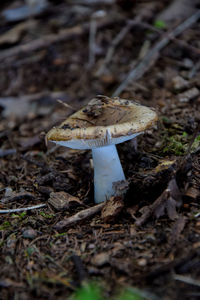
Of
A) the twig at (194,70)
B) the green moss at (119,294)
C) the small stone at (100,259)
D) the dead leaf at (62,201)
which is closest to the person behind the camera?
the green moss at (119,294)

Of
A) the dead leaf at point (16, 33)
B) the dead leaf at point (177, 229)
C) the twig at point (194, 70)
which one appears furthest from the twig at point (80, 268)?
the dead leaf at point (16, 33)

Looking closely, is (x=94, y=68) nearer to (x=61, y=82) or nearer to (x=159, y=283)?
(x=61, y=82)

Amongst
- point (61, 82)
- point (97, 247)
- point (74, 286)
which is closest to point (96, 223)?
point (97, 247)

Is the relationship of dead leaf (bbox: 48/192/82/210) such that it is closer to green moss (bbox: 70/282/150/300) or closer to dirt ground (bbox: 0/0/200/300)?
dirt ground (bbox: 0/0/200/300)

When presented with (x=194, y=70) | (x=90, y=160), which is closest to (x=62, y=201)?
(x=90, y=160)

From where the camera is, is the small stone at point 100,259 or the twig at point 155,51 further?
the twig at point 155,51

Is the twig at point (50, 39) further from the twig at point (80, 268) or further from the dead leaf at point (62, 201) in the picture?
the twig at point (80, 268)

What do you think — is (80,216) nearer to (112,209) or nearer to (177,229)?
(112,209)
